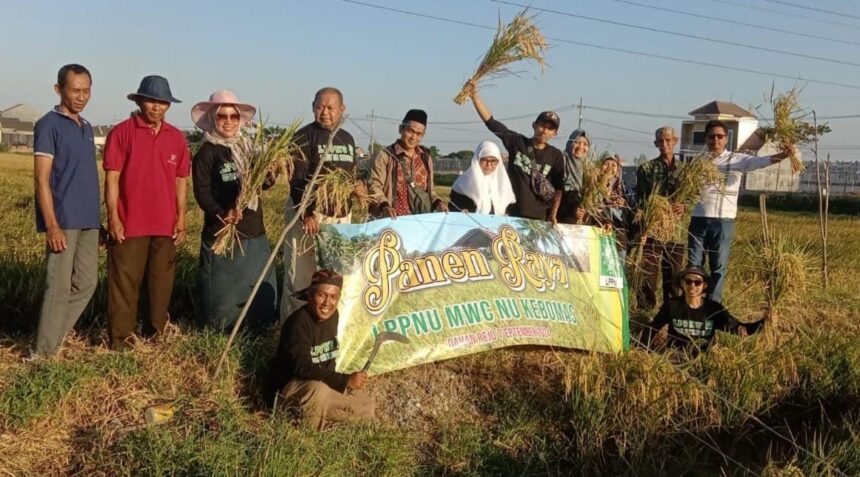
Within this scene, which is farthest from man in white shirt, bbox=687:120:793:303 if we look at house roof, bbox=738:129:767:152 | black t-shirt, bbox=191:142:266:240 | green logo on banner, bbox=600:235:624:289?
black t-shirt, bbox=191:142:266:240

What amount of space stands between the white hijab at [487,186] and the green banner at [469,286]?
253 millimetres

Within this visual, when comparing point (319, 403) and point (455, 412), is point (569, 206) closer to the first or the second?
point (455, 412)

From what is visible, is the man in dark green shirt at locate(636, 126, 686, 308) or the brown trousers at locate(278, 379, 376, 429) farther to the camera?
the man in dark green shirt at locate(636, 126, 686, 308)

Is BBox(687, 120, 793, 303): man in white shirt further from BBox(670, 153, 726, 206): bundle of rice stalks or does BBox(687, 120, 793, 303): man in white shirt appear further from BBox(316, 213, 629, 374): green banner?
BBox(316, 213, 629, 374): green banner

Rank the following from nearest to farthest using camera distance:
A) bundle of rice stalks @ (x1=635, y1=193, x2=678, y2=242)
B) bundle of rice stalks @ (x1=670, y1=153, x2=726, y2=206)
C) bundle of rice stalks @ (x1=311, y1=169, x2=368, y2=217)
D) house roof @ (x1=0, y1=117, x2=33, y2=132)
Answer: bundle of rice stalks @ (x1=311, y1=169, x2=368, y2=217) → bundle of rice stalks @ (x1=635, y1=193, x2=678, y2=242) → bundle of rice stalks @ (x1=670, y1=153, x2=726, y2=206) → house roof @ (x1=0, y1=117, x2=33, y2=132)

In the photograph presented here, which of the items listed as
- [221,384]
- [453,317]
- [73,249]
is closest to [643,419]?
[453,317]

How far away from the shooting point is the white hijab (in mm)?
5738

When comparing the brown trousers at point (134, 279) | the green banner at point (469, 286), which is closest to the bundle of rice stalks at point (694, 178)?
the green banner at point (469, 286)

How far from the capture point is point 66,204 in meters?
4.52

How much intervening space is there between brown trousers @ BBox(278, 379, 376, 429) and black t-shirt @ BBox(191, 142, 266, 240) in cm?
135

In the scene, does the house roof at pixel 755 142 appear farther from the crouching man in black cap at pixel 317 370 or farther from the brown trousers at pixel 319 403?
the brown trousers at pixel 319 403

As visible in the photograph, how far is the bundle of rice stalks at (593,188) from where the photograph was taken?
591 cm

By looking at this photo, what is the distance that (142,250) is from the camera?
4.88 metres

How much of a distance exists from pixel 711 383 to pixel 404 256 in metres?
2.37
